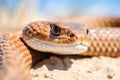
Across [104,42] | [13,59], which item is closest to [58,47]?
[13,59]

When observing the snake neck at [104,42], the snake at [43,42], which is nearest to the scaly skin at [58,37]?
the snake at [43,42]

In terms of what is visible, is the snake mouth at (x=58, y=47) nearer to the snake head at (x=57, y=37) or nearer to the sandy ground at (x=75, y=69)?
the snake head at (x=57, y=37)

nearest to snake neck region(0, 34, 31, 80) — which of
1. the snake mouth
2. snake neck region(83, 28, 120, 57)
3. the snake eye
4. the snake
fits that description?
the snake

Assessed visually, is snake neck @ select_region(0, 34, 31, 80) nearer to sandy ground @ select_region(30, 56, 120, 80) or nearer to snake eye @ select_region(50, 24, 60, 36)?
sandy ground @ select_region(30, 56, 120, 80)

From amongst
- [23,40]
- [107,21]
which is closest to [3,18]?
[107,21]

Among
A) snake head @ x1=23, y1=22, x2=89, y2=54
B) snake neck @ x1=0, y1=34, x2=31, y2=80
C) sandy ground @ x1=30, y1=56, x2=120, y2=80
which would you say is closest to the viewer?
snake neck @ x1=0, y1=34, x2=31, y2=80

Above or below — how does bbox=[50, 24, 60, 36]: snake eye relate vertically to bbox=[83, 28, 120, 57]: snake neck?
above

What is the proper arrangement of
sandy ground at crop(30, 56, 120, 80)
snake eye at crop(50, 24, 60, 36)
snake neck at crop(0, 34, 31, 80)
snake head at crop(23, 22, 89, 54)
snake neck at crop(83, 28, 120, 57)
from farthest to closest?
snake neck at crop(83, 28, 120, 57) → snake eye at crop(50, 24, 60, 36) → snake head at crop(23, 22, 89, 54) → sandy ground at crop(30, 56, 120, 80) → snake neck at crop(0, 34, 31, 80)
